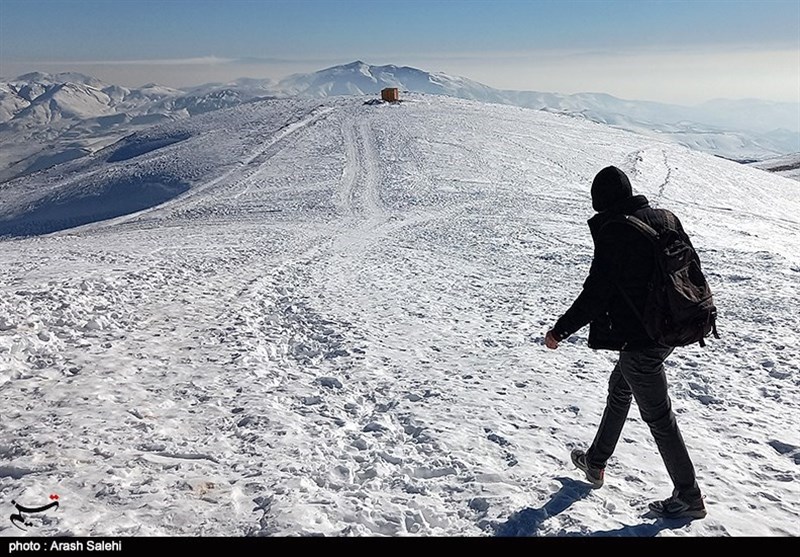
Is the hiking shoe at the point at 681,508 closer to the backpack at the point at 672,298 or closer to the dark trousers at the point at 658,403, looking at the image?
the dark trousers at the point at 658,403

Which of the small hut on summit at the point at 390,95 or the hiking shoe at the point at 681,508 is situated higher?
the small hut on summit at the point at 390,95

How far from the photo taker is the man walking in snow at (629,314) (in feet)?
13.3

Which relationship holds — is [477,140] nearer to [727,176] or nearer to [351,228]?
[727,176]

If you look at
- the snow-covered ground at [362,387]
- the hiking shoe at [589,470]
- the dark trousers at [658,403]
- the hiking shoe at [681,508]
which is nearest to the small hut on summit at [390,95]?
the snow-covered ground at [362,387]

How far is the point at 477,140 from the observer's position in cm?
4131

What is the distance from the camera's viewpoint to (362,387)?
292 inches

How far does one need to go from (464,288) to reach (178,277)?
626 cm

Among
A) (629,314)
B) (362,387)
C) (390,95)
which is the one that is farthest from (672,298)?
(390,95)

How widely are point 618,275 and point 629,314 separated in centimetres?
30

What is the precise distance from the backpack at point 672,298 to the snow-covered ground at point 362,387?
158 cm

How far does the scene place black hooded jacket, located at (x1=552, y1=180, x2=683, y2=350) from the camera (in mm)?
4027

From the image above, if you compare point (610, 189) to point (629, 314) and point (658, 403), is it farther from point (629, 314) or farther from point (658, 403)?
point (658, 403)

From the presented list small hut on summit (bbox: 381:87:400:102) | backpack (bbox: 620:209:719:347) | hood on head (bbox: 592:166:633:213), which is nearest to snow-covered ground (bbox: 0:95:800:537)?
backpack (bbox: 620:209:719:347)
